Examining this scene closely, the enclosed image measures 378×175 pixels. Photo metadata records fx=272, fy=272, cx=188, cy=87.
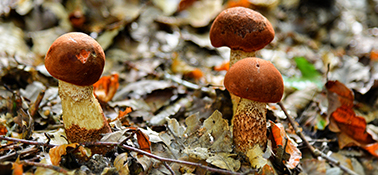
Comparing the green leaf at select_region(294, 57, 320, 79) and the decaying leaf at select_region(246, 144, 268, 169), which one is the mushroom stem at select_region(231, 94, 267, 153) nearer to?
the decaying leaf at select_region(246, 144, 268, 169)

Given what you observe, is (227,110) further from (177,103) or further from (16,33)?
(16,33)

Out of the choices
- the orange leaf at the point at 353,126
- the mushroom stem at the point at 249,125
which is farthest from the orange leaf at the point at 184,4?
the mushroom stem at the point at 249,125

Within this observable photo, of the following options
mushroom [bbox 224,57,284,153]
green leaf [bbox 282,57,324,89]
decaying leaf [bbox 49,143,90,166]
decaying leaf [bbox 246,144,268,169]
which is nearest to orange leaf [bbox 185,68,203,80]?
green leaf [bbox 282,57,324,89]

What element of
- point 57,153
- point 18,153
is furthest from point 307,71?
point 18,153

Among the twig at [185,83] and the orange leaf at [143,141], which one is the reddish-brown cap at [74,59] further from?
the twig at [185,83]

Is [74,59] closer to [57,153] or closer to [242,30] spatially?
[57,153]

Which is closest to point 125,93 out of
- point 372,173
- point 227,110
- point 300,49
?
point 227,110

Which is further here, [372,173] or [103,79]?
[103,79]
